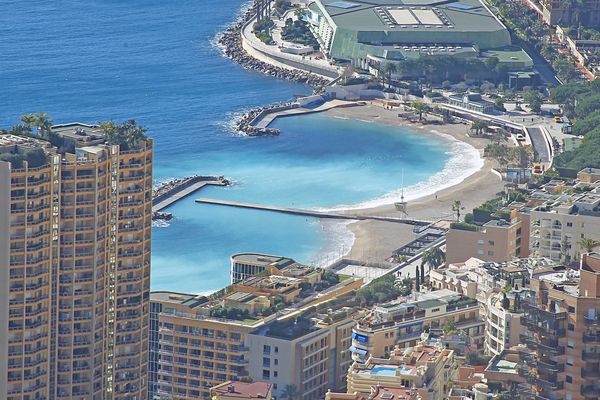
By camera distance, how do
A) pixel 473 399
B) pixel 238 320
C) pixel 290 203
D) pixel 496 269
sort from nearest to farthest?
pixel 473 399 < pixel 238 320 < pixel 496 269 < pixel 290 203

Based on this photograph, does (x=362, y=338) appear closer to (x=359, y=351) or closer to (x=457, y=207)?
(x=359, y=351)

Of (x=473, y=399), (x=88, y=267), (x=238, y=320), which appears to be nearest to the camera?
(x=473, y=399)

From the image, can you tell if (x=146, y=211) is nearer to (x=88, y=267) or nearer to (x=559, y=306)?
(x=88, y=267)

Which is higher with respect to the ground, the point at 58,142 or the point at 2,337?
the point at 58,142

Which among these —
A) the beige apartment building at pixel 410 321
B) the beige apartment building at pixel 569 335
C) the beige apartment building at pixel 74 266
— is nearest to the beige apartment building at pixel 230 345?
the beige apartment building at pixel 410 321

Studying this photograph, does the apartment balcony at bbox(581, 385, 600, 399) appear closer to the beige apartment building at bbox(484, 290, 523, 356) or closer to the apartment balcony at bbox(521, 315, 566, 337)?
the apartment balcony at bbox(521, 315, 566, 337)

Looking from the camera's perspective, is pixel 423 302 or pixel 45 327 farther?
pixel 423 302

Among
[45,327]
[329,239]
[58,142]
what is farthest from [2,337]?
[329,239]

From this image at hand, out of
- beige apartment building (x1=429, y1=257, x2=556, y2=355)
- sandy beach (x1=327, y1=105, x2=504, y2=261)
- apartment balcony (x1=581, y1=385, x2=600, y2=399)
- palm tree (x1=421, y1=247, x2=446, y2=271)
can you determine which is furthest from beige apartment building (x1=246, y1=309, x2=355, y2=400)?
sandy beach (x1=327, y1=105, x2=504, y2=261)
